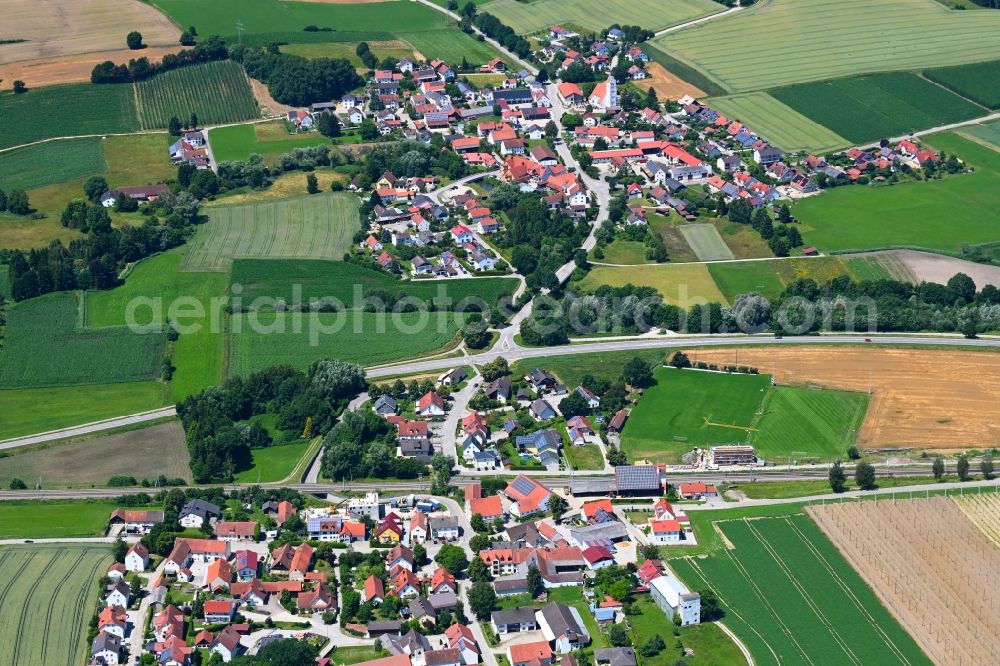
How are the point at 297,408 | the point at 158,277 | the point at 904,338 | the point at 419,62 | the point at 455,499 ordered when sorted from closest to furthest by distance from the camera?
1. the point at 455,499
2. the point at 297,408
3. the point at 904,338
4. the point at 158,277
5. the point at 419,62

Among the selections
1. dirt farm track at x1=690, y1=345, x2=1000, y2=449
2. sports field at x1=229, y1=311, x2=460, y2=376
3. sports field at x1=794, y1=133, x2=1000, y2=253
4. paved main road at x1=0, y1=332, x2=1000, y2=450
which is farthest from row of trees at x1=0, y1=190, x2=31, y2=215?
sports field at x1=794, y1=133, x2=1000, y2=253

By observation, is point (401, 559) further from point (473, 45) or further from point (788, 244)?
point (473, 45)

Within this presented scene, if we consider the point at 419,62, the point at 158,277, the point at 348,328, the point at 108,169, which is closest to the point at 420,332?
the point at 348,328

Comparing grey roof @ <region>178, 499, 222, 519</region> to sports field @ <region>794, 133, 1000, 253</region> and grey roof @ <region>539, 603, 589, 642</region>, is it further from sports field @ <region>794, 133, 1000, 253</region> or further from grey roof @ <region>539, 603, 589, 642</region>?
sports field @ <region>794, 133, 1000, 253</region>

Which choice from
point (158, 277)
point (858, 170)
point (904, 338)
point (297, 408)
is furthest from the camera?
point (858, 170)

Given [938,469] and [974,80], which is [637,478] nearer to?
[938,469]
